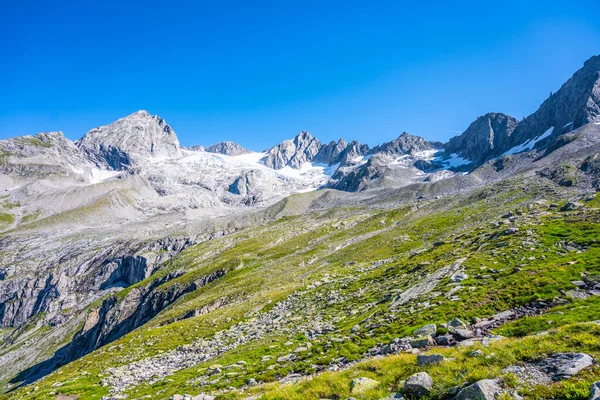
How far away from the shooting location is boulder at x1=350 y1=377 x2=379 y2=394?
12405mm

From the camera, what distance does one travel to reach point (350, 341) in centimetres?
2169

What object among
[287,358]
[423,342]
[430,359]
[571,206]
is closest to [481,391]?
[430,359]

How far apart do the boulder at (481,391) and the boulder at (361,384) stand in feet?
12.4

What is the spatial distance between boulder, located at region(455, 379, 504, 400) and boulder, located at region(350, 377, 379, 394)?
3.78m

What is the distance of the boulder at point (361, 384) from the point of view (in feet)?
40.7

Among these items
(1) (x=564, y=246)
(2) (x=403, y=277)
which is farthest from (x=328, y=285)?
(1) (x=564, y=246)

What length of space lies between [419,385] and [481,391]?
2.11 meters

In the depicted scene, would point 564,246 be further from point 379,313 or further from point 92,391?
point 92,391

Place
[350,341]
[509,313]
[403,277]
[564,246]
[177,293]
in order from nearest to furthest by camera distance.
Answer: [509,313] < [350,341] < [564,246] < [403,277] < [177,293]

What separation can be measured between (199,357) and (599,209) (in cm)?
5064

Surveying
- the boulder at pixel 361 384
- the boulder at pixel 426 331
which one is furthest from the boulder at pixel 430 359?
the boulder at pixel 426 331

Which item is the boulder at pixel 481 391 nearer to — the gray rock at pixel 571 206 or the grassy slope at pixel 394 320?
the grassy slope at pixel 394 320

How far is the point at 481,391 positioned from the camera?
9.24 meters

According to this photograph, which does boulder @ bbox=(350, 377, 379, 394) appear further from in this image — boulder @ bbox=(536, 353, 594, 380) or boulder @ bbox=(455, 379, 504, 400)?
boulder @ bbox=(536, 353, 594, 380)
